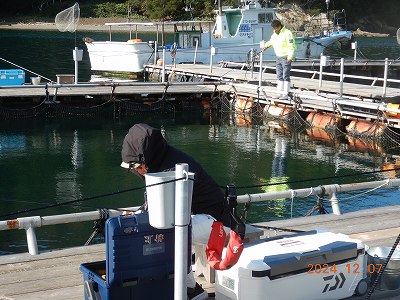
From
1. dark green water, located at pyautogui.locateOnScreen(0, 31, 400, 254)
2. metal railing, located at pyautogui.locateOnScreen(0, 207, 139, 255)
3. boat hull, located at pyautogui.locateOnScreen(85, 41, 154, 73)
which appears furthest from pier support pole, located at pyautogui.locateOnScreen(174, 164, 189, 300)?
boat hull, located at pyautogui.locateOnScreen(85, 41, 154, 73)

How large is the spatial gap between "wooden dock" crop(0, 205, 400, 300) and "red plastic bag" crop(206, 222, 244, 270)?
0.74 meters

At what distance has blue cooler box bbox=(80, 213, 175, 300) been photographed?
436 cm

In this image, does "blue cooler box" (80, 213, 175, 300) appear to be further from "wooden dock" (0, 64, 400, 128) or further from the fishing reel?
"wooden dock" (0, 64, 400, 128)

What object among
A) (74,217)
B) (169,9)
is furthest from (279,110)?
(169,9)

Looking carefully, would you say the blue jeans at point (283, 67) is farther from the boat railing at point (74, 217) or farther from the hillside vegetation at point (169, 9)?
the hillside vegetation at point (169, 9)

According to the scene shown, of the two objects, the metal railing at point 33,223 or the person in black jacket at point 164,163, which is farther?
the metal railing at point 33,223

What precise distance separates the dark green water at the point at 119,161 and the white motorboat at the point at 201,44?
25.5 ft

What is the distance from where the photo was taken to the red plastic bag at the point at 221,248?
4.39 meters

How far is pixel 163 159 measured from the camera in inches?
184

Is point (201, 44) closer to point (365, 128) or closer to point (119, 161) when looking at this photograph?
point (365, 128)

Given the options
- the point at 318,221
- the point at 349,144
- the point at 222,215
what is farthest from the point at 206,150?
the point at 222,215

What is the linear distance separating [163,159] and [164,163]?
27 mm

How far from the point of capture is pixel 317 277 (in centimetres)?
481
